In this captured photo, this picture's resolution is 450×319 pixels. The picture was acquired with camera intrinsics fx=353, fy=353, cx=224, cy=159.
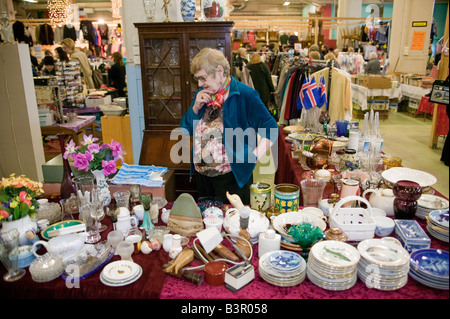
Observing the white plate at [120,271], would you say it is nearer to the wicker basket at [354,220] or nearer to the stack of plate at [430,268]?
the wicker basket at [354,220]

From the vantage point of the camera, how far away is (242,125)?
2338 mm

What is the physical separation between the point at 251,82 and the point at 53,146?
3.58 meters

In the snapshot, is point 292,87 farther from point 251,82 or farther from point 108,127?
point 108,127

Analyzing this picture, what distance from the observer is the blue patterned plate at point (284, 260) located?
1396 mm

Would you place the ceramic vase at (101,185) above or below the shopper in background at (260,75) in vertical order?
below

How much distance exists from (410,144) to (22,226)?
635 cm

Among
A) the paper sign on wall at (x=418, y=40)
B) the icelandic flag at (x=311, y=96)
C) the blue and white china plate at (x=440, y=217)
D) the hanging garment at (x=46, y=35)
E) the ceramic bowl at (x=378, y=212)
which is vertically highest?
the hanging garment at (x=46, y=35)

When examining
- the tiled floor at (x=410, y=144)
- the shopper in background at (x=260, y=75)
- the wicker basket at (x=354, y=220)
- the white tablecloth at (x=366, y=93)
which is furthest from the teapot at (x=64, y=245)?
the white tablecloth at (x=366, y=93)

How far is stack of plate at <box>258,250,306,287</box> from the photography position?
136cm

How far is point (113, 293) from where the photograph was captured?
137 cm

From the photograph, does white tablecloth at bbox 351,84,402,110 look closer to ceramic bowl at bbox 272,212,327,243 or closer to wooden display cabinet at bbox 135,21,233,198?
wooden display cabinet at bbox 135,21,233,198

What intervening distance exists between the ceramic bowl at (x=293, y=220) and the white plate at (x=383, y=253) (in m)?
0.24

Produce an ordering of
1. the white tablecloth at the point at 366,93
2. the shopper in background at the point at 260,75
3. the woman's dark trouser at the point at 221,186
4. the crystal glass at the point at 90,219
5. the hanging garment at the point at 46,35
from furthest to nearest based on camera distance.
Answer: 1. the hanging garment at the point at 46,35
2. the white tablecloth at the point at 366,93
3. the shopper in background at the point at 260,75
4. the woman's dark trouser at the point at 221,186
5. the crystal glass at the point at 90,219

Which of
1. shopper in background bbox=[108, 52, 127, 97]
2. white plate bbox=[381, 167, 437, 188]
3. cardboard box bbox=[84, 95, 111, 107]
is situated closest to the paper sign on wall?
shopper in background bbox=[108, 52, 127, 97]
